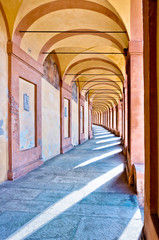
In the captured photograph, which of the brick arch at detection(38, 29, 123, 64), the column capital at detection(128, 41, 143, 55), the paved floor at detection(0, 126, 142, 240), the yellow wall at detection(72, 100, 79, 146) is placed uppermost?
the brick arch at detection(38, 29, 123, 64)

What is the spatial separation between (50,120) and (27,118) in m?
2.57

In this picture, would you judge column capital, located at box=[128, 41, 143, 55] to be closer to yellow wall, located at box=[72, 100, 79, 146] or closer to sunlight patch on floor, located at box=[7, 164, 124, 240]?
sunlight patch on floor, located at box=[7, 164, 124, 240]

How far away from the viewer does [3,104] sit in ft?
18.2

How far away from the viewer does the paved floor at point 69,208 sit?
2846 mm

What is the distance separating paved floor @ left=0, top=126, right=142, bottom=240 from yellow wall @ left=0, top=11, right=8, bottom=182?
59 cm

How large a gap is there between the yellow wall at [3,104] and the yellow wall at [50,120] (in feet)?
9.90

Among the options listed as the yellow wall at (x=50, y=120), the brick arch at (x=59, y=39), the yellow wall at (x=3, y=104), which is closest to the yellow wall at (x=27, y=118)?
the yellow wall at (x=3, y=104)

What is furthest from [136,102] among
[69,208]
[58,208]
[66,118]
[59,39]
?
[66,118]

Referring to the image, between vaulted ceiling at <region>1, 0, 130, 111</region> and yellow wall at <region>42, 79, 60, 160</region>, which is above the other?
vaulted ceiling at <region>1, 0, 130, 111</region>

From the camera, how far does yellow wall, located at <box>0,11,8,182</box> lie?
5.47m

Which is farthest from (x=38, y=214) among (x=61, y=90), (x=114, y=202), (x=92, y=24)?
(x=61, y=90)

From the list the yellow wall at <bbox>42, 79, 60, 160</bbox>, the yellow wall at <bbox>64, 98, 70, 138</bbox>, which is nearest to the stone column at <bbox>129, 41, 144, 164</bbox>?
the yellow wall at <bbox>42, 79, 60, 160</bbox>

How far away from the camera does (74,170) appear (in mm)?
6859

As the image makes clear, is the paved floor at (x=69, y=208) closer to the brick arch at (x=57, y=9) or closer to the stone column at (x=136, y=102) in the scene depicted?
the stone column at (x=136, y=102)
